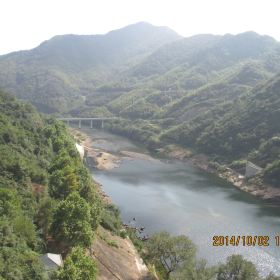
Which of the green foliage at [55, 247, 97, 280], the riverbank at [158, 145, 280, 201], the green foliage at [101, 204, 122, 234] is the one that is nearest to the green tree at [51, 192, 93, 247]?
the green foliage at [55, 247, 97, 280]

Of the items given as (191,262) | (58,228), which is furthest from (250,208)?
(58,228)

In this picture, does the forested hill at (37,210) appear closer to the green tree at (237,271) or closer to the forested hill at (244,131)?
the green tree at (237,271)

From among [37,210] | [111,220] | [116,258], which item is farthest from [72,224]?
[111,220]
